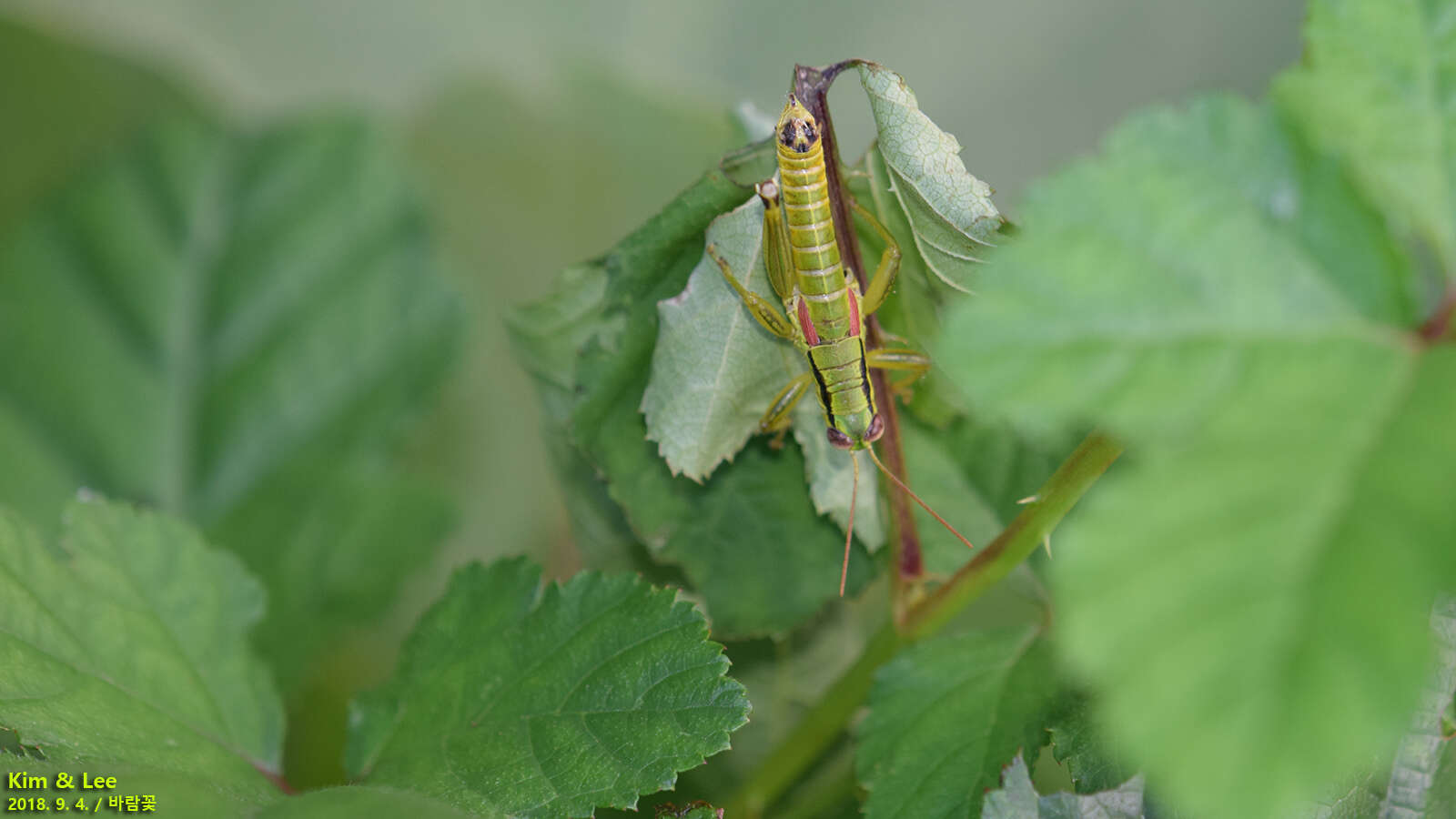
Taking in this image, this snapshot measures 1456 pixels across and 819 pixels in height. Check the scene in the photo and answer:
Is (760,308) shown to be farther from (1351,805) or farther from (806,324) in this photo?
(1351,805)

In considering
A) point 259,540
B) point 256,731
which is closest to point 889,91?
point 256,731

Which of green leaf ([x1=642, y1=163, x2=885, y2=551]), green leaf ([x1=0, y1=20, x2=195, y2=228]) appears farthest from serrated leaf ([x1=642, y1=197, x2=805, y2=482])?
green leaf ([x1=0, y1=20, x2=195, y2=228])

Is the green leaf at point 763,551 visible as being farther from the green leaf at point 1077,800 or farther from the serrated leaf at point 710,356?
the green leaf at point 1077,800

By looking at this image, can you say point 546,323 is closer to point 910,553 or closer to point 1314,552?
point 910,553

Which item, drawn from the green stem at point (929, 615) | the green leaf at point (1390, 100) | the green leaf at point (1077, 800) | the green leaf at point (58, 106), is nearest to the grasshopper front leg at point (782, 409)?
the green stem at point (929, 615)

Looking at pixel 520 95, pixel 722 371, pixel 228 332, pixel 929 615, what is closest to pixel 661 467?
pixel 722 371

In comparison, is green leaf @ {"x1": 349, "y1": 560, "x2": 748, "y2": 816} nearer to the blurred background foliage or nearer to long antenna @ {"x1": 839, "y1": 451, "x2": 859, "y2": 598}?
long antenna @ {"x1": 839, "y1": 451, "x2": 859, "y2": 598}

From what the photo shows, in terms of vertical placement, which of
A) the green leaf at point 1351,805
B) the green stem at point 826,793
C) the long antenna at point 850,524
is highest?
the long antenna at point 850,524
